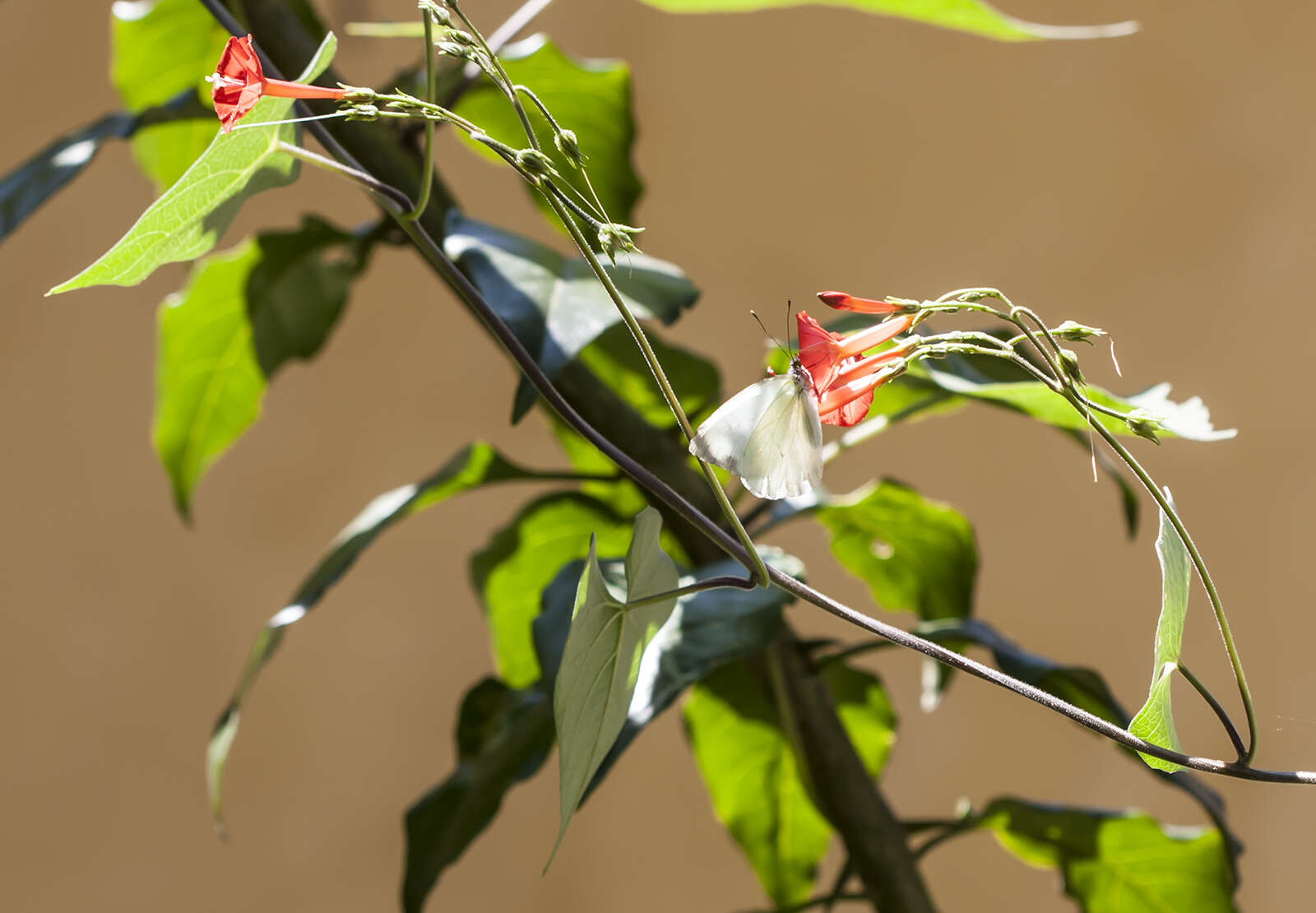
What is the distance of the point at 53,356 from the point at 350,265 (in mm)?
949

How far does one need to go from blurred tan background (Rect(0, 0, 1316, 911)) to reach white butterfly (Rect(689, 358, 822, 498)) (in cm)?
102

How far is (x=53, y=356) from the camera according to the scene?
1.30 metres

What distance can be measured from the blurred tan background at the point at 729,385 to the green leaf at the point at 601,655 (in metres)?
0.99

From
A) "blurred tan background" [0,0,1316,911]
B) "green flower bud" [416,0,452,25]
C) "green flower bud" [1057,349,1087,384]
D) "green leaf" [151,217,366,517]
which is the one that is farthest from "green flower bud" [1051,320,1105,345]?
"blurred tan background" [0,0,1316,911]

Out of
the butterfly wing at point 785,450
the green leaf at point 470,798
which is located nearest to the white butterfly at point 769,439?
the butterfly wing at point 785,450

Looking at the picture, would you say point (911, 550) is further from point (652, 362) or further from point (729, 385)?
point (729, 385)

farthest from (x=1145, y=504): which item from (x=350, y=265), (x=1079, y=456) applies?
(x=350, y=265)

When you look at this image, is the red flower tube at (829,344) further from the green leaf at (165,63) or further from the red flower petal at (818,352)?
the green leaf at (165,63)

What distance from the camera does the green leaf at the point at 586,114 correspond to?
0.51m

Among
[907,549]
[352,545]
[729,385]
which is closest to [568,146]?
[352,545]

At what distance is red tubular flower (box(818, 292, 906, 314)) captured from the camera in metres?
0.22

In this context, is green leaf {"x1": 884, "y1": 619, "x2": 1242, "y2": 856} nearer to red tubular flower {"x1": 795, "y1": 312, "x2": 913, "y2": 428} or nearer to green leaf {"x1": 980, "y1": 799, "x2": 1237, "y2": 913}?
green leaf {"x1": 980, "y1": 799, "x2": 1237, "y2": 913}

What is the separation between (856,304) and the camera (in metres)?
0.24

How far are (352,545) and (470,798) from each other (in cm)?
10
